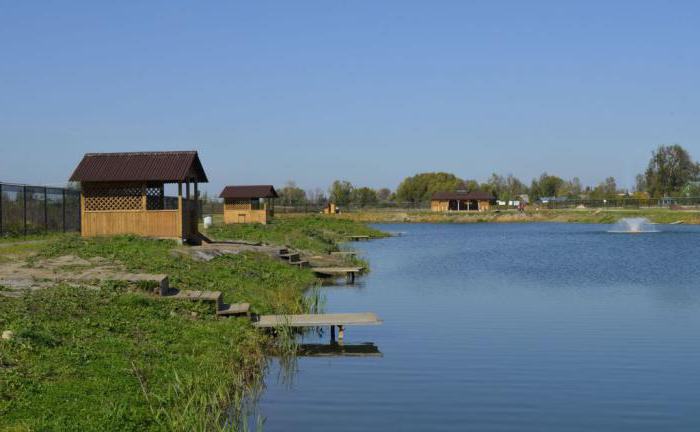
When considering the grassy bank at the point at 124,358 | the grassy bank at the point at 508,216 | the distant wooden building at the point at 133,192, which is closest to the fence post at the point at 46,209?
the distant wooden building at the point at 133,192

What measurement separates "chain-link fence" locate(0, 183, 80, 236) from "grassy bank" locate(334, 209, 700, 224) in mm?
63155

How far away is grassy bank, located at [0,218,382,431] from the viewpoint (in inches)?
385

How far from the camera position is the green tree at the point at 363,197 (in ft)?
486

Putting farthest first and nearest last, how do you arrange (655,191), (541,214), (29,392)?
(655,191), (541,214), (29,392)

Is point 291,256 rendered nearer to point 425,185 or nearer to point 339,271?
point 339,271

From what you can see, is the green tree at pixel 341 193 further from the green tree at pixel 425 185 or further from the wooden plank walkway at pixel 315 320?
the wooden plank walkway at pixel 315 320

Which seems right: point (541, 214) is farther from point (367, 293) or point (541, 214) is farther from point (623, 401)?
point (623, 401)

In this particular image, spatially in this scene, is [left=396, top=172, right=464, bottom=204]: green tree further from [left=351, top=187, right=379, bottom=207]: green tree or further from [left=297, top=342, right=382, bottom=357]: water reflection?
[left=297, top=342, right=382, bottom=357]: water reflection

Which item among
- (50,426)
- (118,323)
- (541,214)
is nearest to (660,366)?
(118,323)

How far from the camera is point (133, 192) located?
33125 mm

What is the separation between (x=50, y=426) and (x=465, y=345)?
10.6 m

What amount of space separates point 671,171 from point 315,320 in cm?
15514

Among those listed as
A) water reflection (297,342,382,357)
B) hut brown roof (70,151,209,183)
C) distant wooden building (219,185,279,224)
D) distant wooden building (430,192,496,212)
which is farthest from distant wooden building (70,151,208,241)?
distant wooden building (430,192,496,212)

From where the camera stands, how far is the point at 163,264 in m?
23.7
